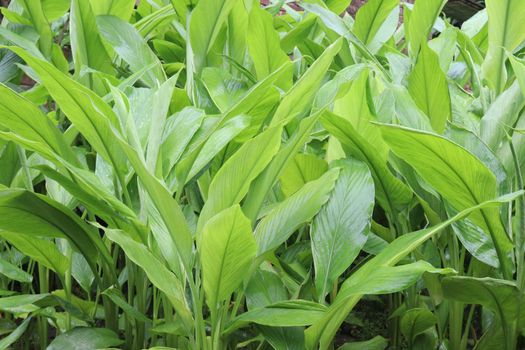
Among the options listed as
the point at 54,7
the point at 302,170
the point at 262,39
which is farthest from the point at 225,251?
the point at 54,7

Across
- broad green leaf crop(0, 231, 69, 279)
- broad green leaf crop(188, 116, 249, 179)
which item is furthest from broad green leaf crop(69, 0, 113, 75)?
broad green leaf crop(188, 116, 249, 179)

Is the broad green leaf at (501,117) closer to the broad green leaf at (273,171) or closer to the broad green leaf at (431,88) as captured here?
the broad green leaf at (431,88)

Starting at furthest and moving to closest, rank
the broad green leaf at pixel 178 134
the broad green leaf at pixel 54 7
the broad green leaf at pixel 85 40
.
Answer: the broad green leaf at pixel 54 7, the broad green leaf at pixel 85 40, the broad green leaf at pixel 178 134

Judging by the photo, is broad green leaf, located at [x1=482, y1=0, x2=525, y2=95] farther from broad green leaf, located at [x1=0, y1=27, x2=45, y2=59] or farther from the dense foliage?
broad green leaf, located at [x1=0, y1=27, x2=45, y2=59]

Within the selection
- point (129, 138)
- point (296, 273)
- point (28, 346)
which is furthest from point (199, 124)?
point (28, 346)

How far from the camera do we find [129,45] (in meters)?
1.32

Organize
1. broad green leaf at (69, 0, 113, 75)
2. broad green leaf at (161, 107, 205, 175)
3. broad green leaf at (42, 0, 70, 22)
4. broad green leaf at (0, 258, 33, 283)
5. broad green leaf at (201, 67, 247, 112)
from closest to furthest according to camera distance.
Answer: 1. broad green leaf at (161, 107, 205, 175)
2. broad green leaf at (0, 258, 33, 283)
3. broad green leaf at (201, 67, 247, 112)
4. broad green leaf at (69, 0, 113, 75)
5. broad green leaf at (42, 0, 70, 22)

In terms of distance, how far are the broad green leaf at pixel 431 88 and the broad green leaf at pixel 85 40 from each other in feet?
2.07

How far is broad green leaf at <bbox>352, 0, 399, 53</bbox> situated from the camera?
1.53 metres

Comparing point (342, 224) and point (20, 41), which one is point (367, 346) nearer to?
point (342, 224)

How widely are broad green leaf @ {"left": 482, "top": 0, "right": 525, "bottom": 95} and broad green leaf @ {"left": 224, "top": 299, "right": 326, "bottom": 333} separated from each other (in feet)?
2.00

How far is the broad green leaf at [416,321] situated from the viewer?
3.12ft

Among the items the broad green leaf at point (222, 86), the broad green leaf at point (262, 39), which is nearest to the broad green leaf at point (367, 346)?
the broad green leaf at point (222, 86)

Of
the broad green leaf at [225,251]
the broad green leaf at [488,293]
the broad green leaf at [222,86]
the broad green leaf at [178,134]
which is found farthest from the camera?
the broad green leaf at [222,86]
